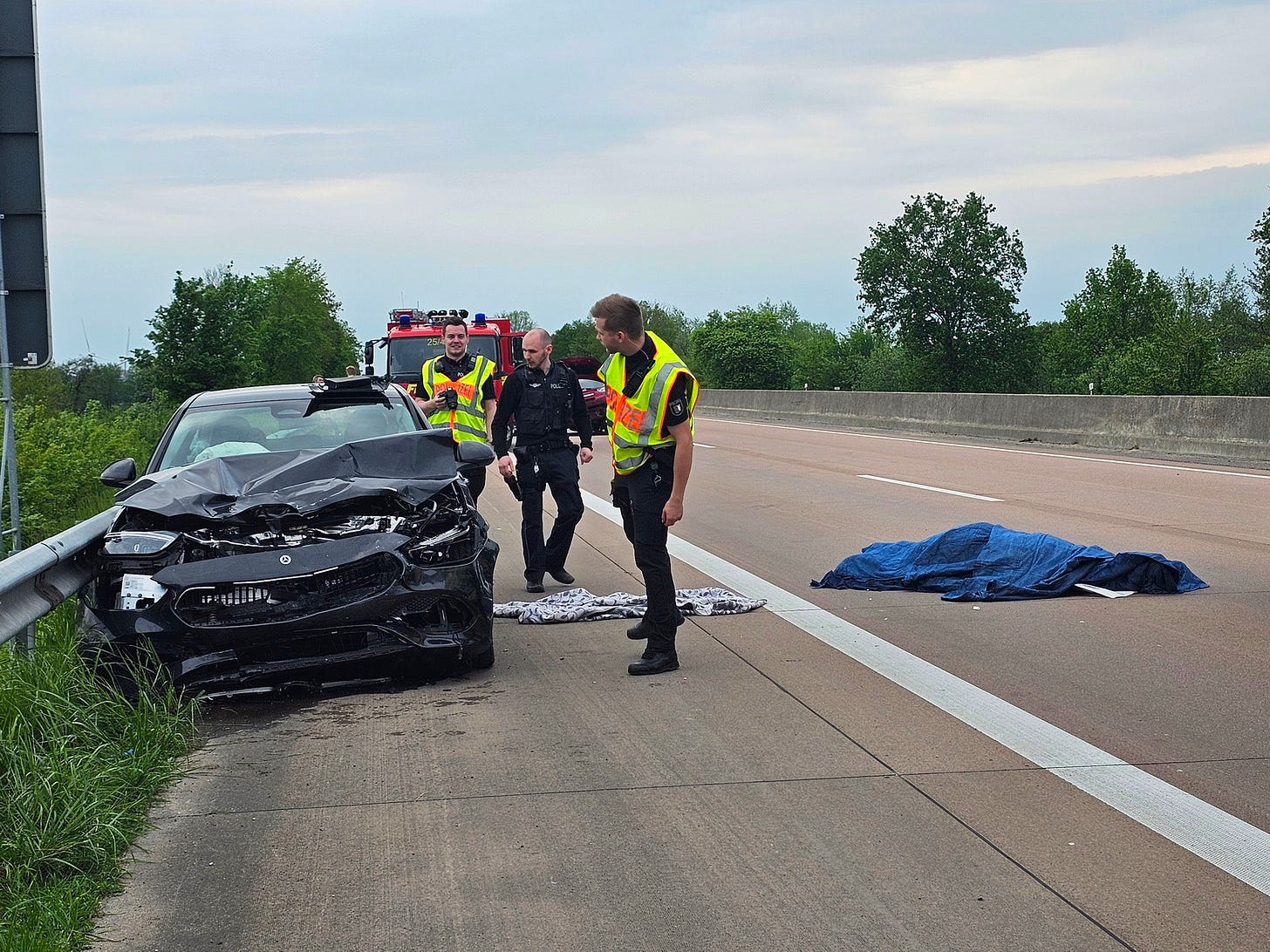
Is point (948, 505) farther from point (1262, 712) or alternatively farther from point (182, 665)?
point (182, 665)

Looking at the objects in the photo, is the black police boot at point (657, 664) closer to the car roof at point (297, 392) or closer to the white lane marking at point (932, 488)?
the car roof at point (297, 392)

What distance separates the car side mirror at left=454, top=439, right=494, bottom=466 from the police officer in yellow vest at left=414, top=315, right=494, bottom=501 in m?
3.85

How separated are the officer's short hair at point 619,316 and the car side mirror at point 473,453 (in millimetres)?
947

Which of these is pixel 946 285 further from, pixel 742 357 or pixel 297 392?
pixel 297 392

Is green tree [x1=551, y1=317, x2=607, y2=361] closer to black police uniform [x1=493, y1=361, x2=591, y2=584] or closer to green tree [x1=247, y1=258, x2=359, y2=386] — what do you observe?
green tree [x1=247, y1=258, x2=359, y2=386]

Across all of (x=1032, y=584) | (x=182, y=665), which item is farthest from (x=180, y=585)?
(x=1032, y=584)

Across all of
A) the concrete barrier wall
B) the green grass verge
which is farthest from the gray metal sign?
the concrete barrier wall

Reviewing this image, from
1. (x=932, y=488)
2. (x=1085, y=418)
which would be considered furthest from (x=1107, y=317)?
(x=932, y=488)

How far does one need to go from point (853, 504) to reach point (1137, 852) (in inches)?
433

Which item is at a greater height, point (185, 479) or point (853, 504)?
point (185, 479)

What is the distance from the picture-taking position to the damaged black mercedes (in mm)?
6242

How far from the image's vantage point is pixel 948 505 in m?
14.7

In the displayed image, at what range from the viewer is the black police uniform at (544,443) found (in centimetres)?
1002

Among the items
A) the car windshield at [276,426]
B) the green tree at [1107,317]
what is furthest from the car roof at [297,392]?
the green tree at [1107,317]
